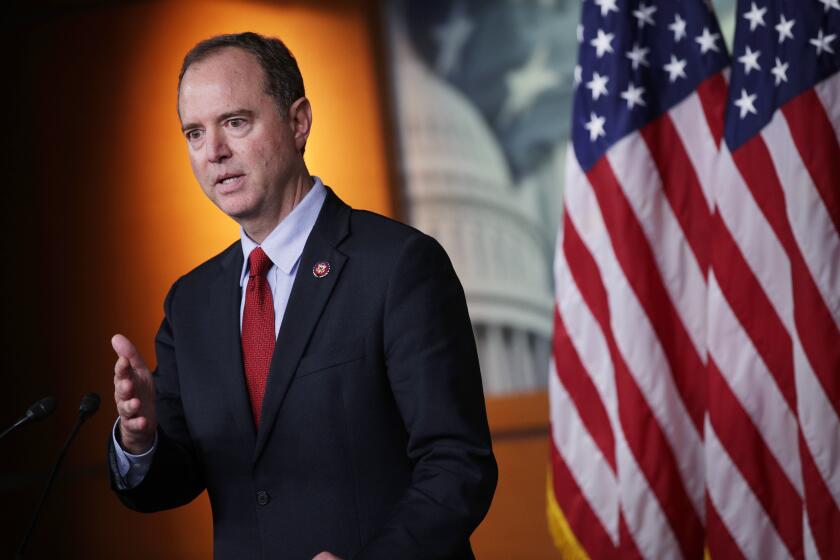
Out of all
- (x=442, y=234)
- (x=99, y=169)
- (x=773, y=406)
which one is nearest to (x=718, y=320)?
(x=773, y=406)

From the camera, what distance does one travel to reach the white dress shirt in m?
1.62

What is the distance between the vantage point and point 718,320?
2852mm

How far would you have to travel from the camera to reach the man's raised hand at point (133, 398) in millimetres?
1454

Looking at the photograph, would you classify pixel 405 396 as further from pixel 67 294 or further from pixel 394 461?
pixel 67 294

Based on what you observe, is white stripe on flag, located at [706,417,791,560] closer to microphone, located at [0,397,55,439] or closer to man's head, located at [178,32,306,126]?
man's head, located at [178,32,306,126]

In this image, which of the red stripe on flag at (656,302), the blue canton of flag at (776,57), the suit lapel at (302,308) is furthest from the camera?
the red stripe on flag at (656,302)

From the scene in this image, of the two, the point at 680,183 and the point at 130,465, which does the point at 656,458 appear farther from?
the point at 130,465

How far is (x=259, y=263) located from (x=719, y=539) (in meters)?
1.80

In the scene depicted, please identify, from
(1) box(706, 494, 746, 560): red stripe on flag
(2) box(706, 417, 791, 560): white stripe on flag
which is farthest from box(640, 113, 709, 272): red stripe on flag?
(1) box(706, 494, 746, 560): red stripe on flag

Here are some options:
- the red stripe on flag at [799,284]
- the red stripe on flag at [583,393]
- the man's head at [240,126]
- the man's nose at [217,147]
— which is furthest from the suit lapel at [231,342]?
the red stripe on flag at [799,284]

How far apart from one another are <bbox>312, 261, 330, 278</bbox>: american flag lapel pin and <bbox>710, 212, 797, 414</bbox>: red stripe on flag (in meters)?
1.61

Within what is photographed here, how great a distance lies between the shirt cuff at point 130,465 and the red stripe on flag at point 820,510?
1881 mm

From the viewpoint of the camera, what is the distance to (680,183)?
9.73 feet

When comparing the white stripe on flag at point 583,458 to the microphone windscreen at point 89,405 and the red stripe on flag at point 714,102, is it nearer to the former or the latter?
the red stripe on flag at point 714,102
